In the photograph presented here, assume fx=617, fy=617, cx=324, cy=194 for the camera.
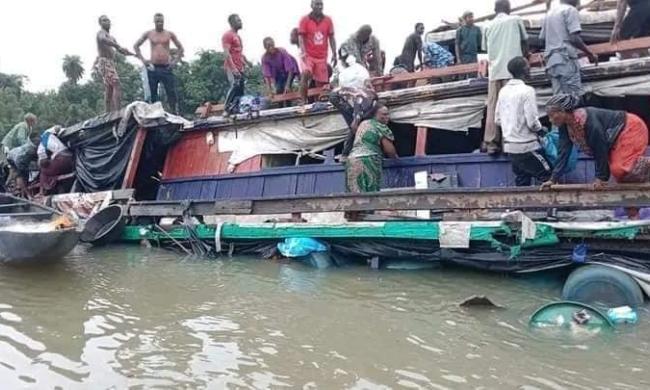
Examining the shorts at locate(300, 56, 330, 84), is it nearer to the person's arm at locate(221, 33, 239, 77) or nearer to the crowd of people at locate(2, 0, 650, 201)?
the crowd of people at locate(2, 0, 650, 201)

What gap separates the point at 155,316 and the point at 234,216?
3304 millimetres

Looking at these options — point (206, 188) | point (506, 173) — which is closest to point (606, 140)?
point (506, 173)

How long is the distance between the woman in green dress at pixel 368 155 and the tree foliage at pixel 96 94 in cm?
1783

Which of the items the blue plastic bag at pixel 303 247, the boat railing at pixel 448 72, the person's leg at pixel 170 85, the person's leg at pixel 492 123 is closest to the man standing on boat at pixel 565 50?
the boat railing at pixel 448 72

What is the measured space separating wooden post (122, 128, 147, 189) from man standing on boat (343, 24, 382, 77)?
146 inches

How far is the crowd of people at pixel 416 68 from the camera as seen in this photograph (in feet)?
18.0

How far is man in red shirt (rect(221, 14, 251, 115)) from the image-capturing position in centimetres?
1003

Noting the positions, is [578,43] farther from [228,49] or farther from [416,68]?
[228,49]

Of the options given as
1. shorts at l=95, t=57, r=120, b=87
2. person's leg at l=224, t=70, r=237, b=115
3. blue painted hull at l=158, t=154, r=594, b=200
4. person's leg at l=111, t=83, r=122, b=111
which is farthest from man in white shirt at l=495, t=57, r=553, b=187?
person's leg at l=111, t=83, r=122, b=111

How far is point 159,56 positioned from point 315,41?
9.57 feet

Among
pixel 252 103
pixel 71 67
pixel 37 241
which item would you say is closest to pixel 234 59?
pixel 252 103

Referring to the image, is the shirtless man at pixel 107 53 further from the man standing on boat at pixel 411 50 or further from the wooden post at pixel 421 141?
the wooden post at pixel 421 141

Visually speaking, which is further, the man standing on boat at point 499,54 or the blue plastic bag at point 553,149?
the man standing on boat at point 499,54

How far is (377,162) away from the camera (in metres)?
7.41
